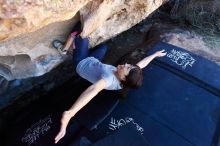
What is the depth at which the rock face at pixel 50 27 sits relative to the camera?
2.19 m

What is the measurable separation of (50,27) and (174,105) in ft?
3.37

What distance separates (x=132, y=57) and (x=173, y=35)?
2.24ft

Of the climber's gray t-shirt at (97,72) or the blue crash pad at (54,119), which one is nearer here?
the blue crash pad at (54,119)

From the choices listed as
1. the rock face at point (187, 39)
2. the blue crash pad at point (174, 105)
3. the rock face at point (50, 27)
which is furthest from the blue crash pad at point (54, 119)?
the rock face at point (187, 39)

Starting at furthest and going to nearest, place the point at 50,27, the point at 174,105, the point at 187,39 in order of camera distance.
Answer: the point at 187,39 < the point at 50,27 < the point at 174,105

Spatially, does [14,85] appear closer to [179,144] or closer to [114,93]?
[114,93]

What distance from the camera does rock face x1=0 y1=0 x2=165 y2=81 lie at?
2194 mm

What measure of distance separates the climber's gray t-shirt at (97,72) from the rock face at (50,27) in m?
0.21

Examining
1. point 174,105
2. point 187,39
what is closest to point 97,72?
point 174,105

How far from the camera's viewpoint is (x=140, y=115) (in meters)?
2.55

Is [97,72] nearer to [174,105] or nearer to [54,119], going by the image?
[54,119]

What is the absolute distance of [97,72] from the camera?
282cm

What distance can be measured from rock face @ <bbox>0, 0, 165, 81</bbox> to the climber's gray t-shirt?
0.21m

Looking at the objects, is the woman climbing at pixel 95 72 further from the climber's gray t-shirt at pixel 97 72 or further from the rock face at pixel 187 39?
the rock face at pixel 187 39
